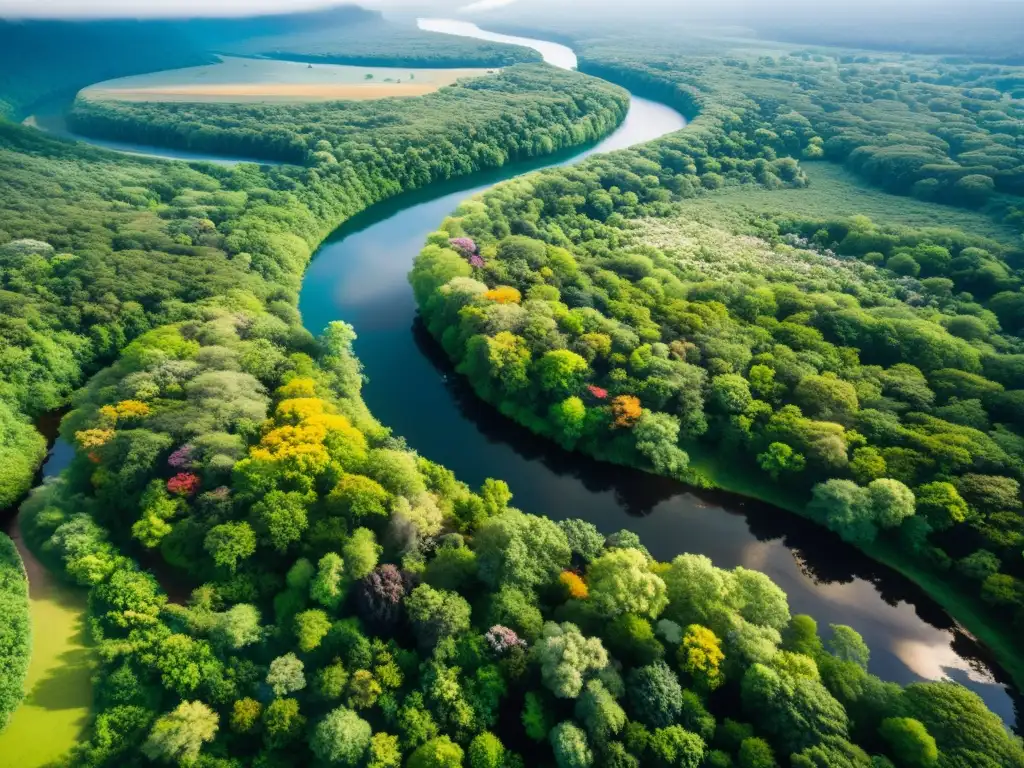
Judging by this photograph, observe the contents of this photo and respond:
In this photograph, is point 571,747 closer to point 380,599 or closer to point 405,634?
point 405,634

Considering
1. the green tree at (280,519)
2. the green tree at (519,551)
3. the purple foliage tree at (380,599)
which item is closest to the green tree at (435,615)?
the purple foliage tree at (380,599)

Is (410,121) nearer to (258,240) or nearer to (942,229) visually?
(258,240)

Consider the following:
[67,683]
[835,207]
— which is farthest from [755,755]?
[835,207]

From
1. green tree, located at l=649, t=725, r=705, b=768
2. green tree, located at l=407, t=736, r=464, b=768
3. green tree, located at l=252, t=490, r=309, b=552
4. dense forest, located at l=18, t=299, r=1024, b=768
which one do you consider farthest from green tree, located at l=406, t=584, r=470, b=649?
green tree, located at l=649, t=725, r=705, b=768

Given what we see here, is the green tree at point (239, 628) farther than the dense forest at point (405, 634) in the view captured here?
Yes

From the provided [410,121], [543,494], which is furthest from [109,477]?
[410,121]

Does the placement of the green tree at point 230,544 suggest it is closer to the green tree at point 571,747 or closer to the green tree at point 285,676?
the green tree at point 285,676
